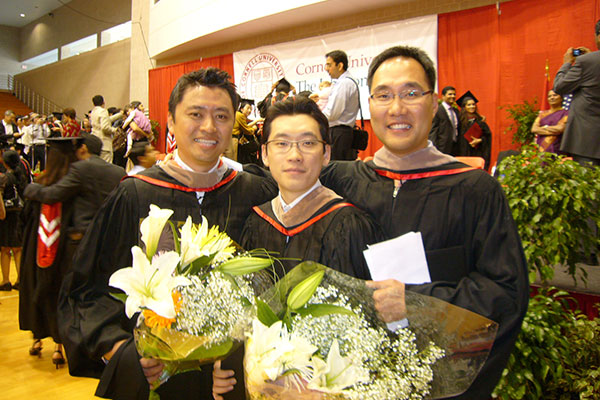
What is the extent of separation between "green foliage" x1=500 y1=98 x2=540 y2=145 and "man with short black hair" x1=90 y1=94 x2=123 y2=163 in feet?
27.6

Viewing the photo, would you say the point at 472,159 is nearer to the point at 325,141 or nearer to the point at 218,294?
the point at 325,141

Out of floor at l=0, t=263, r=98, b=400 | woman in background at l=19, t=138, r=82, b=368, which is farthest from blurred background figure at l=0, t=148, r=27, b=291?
woman in background at l=19, t=138, r=82, b=368

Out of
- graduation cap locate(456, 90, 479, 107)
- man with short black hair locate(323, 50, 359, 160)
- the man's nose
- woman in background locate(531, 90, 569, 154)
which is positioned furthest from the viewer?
graduation cap locate(456, 90, 479, 107)

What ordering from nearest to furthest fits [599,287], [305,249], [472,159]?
[305,249]
[599,287]
[472,159]

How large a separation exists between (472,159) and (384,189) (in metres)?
3.33

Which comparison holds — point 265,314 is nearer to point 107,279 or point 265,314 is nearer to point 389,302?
point 389,302

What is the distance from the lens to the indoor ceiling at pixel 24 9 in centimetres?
2205

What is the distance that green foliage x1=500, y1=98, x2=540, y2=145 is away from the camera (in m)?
6.28

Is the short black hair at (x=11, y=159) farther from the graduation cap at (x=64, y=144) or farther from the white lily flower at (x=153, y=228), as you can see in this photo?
the white lily flower at (x=153, y=228)

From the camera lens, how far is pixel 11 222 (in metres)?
5.89

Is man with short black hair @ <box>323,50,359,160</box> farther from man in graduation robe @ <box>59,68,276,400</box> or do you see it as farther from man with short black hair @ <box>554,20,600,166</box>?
man in graduation robe @ <box>59,68,276,400</box>

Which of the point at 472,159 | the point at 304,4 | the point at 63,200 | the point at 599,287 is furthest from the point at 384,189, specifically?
the point at 304,4

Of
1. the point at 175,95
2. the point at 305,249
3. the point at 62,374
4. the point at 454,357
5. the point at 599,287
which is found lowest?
the point at 62,374

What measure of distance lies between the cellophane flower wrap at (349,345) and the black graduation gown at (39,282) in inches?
135
